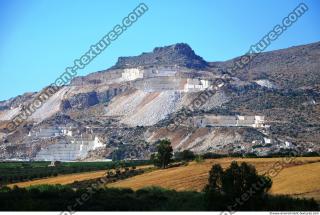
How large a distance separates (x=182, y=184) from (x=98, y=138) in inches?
3805

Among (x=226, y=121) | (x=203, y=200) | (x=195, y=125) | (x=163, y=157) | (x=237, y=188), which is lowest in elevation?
(x=203, y=200)

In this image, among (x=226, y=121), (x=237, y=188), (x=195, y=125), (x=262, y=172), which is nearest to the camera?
(x=237, y=188)

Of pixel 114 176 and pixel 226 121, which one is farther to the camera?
pixel 226 121

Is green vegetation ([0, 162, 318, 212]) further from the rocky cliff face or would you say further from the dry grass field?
the rocky cliff face

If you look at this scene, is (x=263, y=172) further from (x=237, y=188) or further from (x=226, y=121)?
(x=226, y=121)

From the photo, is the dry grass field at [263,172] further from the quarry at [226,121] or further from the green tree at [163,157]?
the quarry at [226,121]

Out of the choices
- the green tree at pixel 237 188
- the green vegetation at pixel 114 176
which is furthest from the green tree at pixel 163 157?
the green tree at pixel 237 188

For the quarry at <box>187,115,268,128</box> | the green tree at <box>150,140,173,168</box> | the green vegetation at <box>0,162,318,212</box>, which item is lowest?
the green vegetation at <box>0,162,318,212</box>

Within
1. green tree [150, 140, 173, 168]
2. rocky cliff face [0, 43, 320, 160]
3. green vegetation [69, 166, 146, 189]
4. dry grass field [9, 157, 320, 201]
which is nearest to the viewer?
dry grass field [9, 157, 320, 201]

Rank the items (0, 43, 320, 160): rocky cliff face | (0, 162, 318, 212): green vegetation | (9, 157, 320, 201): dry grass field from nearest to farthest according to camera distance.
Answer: (0, 162, 318, 212): green vegetation
(9, 157, 320, 201): dry grass field
(0, 43, 320, 160): rocky cliff face

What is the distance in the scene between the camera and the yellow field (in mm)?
46281

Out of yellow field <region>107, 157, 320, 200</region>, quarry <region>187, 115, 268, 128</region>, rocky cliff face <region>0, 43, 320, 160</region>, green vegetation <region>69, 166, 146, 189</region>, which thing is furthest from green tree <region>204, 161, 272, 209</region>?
quarry <region>187, 115, 268, 128</region>

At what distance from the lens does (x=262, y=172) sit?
2196 inches

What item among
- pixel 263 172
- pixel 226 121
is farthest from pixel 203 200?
pixel 226 121
